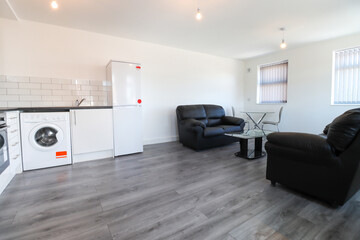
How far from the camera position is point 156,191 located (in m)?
1.99

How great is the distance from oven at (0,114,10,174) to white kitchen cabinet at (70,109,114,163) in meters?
0.87

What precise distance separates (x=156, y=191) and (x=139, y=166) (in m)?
0.90

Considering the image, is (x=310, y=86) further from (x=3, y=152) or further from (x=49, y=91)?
(x=3, y=152)

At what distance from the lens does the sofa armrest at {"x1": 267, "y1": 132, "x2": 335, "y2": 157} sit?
5.14 ft

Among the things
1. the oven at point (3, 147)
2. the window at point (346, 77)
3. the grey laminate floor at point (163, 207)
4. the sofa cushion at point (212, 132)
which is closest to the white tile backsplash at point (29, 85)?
the oven at point (3, 147)

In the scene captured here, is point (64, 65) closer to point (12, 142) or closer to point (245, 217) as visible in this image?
point (12, 142)

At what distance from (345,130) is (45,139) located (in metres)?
3.74

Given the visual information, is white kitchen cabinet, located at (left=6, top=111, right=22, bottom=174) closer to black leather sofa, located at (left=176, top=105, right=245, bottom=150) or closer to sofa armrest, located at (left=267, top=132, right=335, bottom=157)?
black leather sofa, located at (left=176, top=105, right=245, bottom=150)

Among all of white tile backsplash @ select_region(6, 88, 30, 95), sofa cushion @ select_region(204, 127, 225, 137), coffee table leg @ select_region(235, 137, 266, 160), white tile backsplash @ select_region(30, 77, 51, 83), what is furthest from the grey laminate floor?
white tile backsplash @ select_region(30, 77, 51, 83)

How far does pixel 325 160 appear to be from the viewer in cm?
159

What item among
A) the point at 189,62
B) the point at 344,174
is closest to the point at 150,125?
the point at 189,62

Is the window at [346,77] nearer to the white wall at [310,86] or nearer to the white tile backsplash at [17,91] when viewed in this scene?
the white wall at [310,86]

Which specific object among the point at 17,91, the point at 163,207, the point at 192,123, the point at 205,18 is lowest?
the point at 163,207

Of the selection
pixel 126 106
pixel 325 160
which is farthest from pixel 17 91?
pixel 325 160
